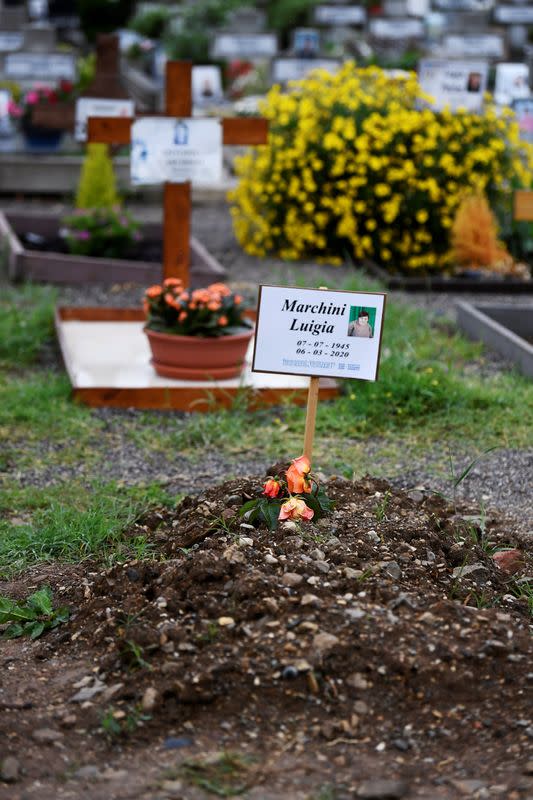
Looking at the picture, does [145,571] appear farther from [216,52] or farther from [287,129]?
[216,52]

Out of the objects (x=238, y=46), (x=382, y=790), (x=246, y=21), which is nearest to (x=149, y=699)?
(x=382, y=790)

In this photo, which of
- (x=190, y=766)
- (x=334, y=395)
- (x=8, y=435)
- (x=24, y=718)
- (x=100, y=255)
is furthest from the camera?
(x=100, y=255)

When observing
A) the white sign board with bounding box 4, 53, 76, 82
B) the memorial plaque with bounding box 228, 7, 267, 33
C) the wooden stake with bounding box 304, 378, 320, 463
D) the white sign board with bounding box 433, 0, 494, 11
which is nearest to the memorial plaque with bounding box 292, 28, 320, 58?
the memorial plaque with bounding box 228, 7, 267, 33

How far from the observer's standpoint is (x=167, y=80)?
7.45m

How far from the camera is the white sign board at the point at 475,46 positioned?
24.7m

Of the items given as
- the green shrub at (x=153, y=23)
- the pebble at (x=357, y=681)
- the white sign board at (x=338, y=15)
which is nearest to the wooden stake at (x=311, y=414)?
the pebble at (x=357, y=681)

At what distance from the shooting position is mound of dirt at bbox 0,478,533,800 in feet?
9.57

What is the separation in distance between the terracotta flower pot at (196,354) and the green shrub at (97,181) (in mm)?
4937

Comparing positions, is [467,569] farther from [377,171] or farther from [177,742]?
[377,171]

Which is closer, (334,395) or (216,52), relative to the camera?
(334,395)

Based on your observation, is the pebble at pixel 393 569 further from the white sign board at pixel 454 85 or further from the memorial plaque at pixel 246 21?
the memorial plaque at pixel 246 21

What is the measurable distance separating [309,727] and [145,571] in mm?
911

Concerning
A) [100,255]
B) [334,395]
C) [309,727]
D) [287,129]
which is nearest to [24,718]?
[309,727]

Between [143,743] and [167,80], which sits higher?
[167,80]
